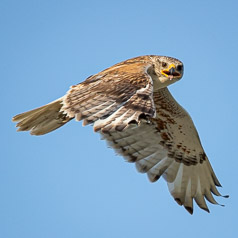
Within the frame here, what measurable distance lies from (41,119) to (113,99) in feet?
5.30

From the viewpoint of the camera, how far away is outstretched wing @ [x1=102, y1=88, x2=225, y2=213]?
9.84 m

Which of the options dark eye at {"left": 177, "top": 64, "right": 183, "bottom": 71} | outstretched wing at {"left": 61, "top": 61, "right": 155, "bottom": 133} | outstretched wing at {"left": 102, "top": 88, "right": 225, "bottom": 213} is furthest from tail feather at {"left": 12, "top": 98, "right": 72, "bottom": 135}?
dark eye at {"left": 177, "top": 64, "right": 183, "bottom": 71}

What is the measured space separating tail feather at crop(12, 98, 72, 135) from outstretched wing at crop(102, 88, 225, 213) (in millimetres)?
1321

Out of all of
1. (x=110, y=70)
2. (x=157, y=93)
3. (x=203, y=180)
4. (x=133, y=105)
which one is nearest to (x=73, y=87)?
(x=110, y=70)

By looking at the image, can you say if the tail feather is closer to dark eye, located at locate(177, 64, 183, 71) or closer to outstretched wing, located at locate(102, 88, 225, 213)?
outstretched wing, located at locate(102, 88, 225, 213)

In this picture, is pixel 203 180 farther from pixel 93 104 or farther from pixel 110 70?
pixel 93 104

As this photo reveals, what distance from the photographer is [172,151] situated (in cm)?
1012

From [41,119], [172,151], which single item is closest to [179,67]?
[172,151]

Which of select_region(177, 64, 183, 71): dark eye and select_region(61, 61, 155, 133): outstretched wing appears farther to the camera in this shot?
select_region(177, 64, 183, 71): dark eye

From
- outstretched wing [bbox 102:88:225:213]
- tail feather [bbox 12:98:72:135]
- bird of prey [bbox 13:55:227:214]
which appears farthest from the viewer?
outstretched wing [bbox 102:88:225:213]

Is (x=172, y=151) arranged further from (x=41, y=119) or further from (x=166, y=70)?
(x=41, y=119)

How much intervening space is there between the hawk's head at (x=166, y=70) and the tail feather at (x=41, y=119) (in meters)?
1.45

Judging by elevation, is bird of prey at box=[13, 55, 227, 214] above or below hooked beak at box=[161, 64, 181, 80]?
below

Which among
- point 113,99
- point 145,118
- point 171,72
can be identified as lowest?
point 145,118
